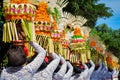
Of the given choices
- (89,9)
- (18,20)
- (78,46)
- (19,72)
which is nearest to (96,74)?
(78,46)

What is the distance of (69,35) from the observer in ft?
55.9

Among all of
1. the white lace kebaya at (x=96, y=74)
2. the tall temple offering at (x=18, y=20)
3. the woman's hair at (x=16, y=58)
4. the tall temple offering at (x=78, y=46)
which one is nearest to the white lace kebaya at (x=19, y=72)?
the woman's hair at (x=16, y=58)

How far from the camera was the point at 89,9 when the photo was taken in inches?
1341

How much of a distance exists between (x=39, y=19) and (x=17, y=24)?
75.3 inches

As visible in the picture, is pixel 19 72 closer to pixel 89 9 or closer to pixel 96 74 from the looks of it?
pixel 96 74

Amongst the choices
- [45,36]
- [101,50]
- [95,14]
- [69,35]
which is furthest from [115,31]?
[45,36]

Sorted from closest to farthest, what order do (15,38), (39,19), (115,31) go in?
(15,38)
(39,19)
(115,31)

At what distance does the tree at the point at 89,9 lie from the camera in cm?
3081

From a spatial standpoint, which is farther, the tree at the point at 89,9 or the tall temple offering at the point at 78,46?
the tree at the point at 89,9

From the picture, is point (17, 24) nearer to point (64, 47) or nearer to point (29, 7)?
point (29, 7)

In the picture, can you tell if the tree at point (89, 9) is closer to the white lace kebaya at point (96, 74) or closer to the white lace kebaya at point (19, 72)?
the white lace kebaya at point (96, 74)

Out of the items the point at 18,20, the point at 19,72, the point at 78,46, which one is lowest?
the point at 19,72

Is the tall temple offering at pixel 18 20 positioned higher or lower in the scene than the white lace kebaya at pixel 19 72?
higher

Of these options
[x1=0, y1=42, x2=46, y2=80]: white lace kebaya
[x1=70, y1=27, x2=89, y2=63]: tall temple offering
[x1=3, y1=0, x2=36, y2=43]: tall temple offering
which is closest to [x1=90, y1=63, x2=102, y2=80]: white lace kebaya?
[x1=70, y1=27, x2=89, y2=63]: tall temple offering
